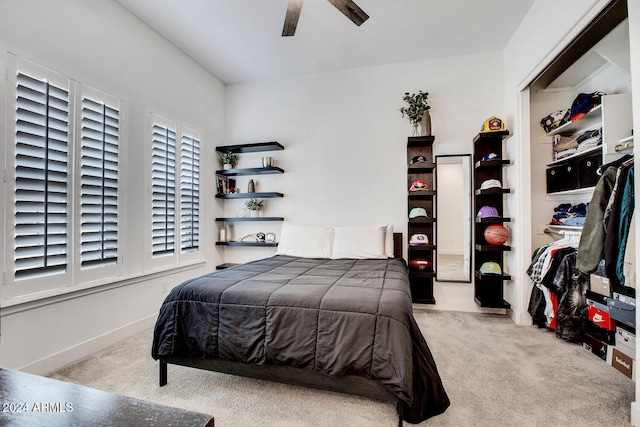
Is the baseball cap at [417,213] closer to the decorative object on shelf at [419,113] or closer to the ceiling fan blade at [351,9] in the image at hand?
the decorative object on shelf at [419,113]

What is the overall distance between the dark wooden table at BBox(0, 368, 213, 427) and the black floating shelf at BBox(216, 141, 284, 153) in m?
3.47

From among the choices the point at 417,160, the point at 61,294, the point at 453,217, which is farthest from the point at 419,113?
the point at 61,294

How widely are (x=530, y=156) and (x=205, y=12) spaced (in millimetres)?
3571

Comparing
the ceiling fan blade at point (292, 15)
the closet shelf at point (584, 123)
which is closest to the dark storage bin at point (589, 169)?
the closet shelf at point (584, 123)

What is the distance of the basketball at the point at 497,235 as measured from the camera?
3.09 meters

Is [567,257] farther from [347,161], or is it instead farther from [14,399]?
[14,399]

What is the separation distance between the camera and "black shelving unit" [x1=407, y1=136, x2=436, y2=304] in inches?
130

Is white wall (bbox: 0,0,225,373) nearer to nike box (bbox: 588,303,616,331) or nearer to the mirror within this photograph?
the mirror

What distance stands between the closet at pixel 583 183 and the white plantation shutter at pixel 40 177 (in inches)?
139

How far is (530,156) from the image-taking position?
3039mm

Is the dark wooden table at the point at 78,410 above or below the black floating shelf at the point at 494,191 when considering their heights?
below

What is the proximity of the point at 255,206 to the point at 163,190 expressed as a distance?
1200 millimetres

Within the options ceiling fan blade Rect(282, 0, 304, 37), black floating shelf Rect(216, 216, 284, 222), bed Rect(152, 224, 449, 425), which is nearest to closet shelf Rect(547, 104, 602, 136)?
bed Rect(152, 224, 449, 425)

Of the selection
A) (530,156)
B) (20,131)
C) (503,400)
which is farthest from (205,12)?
(503,400)
